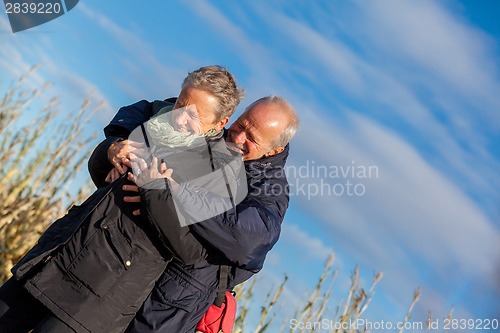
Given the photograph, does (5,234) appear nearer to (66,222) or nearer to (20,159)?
(20,159)

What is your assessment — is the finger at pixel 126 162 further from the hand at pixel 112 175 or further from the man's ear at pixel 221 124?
the man's ear at pixel 221 124

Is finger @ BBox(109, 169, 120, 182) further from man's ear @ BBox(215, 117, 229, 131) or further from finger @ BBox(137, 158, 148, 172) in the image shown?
man's ear @ BBox(215, 117, 229, 131)

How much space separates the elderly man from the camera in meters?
2.26

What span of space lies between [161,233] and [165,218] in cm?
6

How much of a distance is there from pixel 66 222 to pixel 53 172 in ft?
7.69

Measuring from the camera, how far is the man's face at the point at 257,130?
2.61 meters

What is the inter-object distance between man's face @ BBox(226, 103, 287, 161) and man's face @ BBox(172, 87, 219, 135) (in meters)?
0.21

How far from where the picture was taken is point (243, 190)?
2.44 m

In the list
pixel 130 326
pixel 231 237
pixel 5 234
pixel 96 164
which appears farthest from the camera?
pixel 5 234

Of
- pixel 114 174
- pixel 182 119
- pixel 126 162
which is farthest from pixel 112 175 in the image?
pixel 182 119

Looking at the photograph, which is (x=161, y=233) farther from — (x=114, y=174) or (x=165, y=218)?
(x=114, y=174)

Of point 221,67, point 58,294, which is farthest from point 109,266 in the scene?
point 221,67

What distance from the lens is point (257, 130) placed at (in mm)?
2615

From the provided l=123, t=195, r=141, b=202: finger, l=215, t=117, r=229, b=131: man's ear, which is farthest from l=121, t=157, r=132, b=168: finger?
l=215, t=117, r=229, b=131: man's ear
